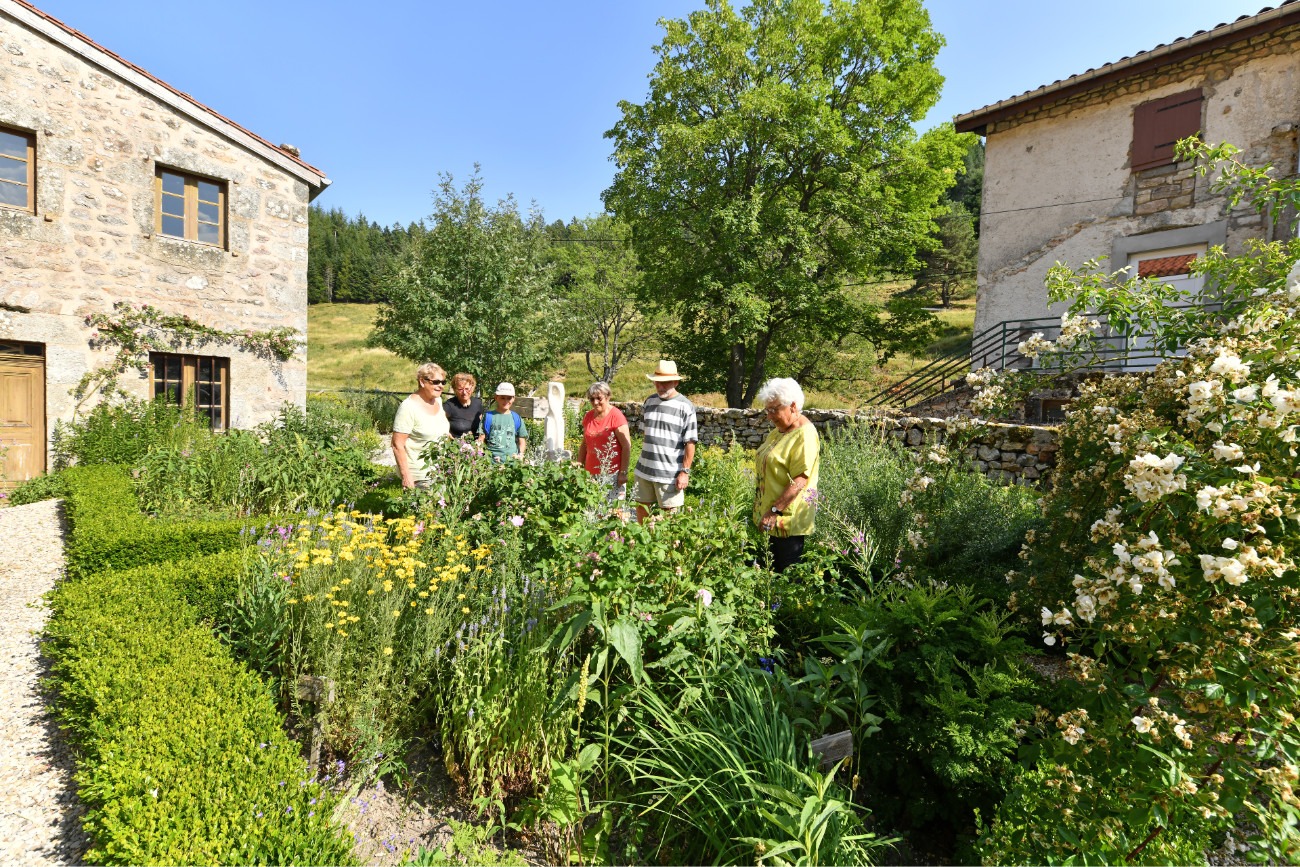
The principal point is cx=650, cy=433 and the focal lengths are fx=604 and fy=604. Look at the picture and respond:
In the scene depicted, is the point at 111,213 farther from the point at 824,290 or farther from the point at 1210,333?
the point at 824,290

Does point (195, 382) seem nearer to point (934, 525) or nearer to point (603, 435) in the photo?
point (603, 435)

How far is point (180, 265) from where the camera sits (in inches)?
354

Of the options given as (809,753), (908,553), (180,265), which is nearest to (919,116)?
(908,553)

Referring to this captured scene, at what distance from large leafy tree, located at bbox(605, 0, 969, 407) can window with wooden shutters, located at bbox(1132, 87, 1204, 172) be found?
16.9 ft

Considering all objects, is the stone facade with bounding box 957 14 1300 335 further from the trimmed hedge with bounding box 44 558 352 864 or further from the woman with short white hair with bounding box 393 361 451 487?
the trimmed hedge with bounding box 44 558 352 864

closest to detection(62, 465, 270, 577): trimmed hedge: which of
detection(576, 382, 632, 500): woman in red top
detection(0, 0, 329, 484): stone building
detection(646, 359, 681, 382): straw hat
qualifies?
detection(576, 382, 632, 500): woman in red top

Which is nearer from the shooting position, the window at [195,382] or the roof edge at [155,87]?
the roof edge at [155,87]

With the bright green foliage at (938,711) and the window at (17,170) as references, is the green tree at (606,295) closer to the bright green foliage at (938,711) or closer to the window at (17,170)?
the window at (17,170)

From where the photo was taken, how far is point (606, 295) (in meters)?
26.9

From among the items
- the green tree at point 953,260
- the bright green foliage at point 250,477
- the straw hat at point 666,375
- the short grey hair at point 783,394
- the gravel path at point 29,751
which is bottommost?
the gravel path at point 29,751

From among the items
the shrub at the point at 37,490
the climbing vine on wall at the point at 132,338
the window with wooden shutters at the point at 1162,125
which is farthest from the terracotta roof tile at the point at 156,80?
the window with wooden shutters at the point at 1162,125

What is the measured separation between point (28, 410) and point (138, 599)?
702 cm

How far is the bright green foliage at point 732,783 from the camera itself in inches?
79.4

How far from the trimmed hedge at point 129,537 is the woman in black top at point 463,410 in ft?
5.48
